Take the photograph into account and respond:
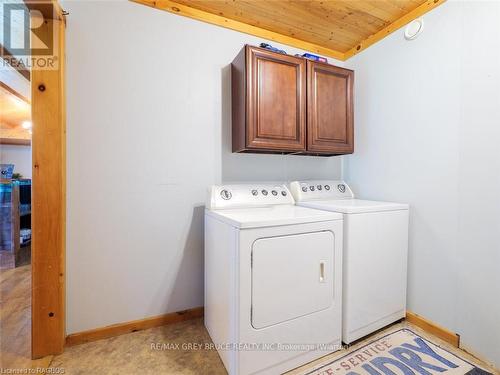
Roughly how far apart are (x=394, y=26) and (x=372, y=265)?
1889mm

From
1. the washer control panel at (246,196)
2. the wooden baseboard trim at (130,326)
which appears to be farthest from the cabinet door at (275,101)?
the wooden baseboard trim at (130,326)

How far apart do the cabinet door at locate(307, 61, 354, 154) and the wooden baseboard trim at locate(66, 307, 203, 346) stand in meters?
1.57

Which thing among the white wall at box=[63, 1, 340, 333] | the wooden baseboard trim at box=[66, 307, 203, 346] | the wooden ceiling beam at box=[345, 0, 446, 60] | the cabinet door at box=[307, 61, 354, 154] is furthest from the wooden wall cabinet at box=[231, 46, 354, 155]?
the wooden baseboard trim at box=[66, 307, 203, 346]

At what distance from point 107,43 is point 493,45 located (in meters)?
2.35

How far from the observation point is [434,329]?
5.11 ft

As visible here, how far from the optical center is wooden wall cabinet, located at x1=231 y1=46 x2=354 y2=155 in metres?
1.59

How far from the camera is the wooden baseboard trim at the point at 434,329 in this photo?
145 centimetres

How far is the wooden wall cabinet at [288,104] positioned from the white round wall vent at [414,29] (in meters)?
0.45

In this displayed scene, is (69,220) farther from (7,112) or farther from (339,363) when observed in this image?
(7,112)

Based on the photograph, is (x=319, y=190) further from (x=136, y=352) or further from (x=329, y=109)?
(x=136, y=352)

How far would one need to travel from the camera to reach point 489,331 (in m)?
1.31

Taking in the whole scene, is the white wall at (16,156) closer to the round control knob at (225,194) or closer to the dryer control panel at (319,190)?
the round control knob at (225,194)

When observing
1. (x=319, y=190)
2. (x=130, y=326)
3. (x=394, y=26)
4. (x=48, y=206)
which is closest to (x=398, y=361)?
(x=319, y=190)

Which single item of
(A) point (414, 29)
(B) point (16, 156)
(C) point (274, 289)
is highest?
(A) point (414, 29)
